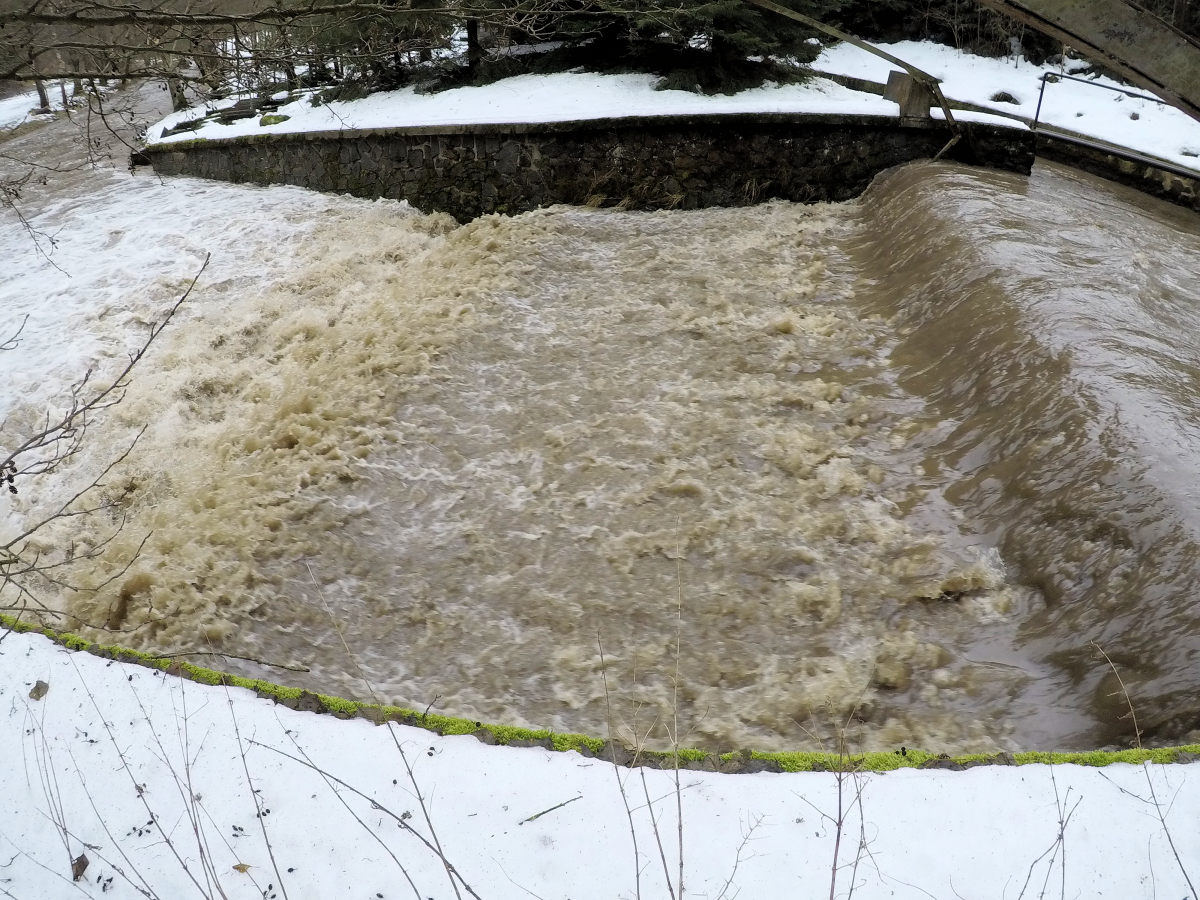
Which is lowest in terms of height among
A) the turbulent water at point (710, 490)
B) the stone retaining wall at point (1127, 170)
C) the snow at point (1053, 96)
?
the turbulent water at point (710, 490)

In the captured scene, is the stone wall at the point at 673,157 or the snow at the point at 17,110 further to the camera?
the snow at the point at 17,110

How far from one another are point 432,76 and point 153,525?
27.7ft

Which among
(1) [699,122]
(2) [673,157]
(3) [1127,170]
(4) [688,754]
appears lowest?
(4) [688,754]

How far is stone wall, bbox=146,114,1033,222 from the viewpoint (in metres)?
8.86

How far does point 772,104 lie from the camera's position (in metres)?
9.08

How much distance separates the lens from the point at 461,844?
2.37 m

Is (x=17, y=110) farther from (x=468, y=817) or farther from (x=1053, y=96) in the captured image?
(x=468, y=817)

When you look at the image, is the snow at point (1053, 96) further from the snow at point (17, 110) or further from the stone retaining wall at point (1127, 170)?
the snow at point (17, 110)

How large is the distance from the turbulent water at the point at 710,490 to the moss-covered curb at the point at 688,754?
0.39 metres

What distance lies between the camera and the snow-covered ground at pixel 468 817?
223 centimetres

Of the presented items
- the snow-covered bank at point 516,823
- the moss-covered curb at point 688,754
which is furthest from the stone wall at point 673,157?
the snow-covered bank at point 516,823

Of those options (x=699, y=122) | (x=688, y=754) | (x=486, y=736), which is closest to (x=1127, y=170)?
(x=699, y=122)

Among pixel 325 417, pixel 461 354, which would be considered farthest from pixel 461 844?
pixel 461 354

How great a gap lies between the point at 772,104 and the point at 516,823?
8413 mm
